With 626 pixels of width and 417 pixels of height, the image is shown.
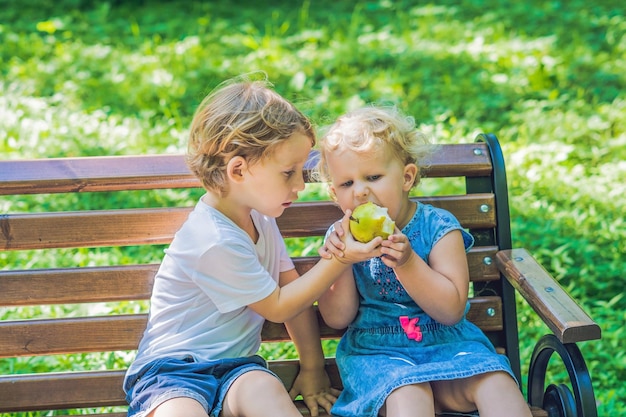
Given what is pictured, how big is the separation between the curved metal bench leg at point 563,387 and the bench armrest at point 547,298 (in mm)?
94

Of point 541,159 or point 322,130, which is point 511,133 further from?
point 322,130

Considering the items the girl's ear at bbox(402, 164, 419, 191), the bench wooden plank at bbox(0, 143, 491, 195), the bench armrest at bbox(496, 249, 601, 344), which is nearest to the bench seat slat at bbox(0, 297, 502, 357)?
the bench wooden plank at bbox(0, 143, 491, 195)

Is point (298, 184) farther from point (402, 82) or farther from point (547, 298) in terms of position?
point (402, 82)

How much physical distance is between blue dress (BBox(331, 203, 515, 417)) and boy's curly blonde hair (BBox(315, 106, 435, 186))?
184 millimetres

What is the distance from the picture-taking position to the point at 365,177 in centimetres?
253

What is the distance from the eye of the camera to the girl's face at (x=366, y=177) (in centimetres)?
252

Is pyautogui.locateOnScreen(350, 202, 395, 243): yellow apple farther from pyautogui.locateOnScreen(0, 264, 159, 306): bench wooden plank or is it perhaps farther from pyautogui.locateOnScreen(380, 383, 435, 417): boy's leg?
pyautogui.locateOnScreen(0, 264, 159, 306): bench wooden plank

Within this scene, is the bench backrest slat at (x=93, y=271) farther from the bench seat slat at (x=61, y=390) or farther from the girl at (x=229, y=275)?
the girl at (x=229, y=275)

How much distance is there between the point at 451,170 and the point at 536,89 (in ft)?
11.4

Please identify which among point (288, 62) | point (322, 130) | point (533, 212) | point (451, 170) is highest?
point (322, 130)

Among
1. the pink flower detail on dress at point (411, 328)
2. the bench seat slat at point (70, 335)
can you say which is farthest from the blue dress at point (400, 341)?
the bench seat slat at point (70, 335)

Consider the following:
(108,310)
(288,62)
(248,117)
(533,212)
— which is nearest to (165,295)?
Result: (248,117)

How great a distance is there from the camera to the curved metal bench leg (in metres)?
2.36

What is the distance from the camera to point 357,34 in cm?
727
